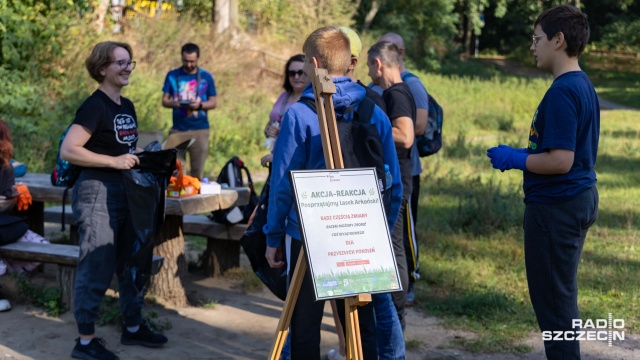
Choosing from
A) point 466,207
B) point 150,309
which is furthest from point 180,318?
point 466,207

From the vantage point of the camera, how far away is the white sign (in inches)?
138

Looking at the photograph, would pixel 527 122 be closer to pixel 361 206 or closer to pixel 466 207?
pixel 466 207

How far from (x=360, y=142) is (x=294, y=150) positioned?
1.07 ft

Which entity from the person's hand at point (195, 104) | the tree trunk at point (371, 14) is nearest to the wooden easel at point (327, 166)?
the person's hand at point (195, 104)

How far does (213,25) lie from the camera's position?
21.2m

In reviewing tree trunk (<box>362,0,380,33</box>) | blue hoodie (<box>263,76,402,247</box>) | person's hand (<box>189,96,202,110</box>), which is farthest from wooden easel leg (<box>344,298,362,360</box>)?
tree trunk (<box>362,0,380,33</box>)

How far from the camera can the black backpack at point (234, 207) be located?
6.98 metres

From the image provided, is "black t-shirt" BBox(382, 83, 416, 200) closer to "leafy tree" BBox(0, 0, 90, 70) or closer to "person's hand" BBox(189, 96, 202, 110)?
"person's hand" BBox(189, 96, 202, 110)

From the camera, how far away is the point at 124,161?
201 inches

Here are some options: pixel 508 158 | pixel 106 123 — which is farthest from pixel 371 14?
pixel 508 158

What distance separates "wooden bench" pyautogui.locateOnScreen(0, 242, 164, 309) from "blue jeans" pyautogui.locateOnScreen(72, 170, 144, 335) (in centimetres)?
66

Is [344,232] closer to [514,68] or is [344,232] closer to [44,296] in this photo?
[44,296]

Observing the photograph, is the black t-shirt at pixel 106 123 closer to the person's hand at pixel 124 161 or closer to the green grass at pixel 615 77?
the person's hand at pixel 124 161

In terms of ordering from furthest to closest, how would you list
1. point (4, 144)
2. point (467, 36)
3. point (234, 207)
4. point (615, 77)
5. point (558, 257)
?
1. point (467, 36)
2. point (615, 77)
3. point (234, 207)
4. point (4, 144)
5. point (558, 257)
